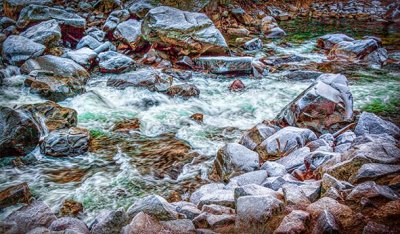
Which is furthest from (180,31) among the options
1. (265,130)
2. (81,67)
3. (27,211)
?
(27,211)

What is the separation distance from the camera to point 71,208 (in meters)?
3.25

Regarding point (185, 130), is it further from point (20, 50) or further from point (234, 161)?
point (20, 50)

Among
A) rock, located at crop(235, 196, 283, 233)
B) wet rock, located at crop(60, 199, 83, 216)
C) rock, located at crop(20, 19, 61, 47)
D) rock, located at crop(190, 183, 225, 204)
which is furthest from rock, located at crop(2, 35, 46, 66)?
rock, located at crop(235, 196, 283, 233)

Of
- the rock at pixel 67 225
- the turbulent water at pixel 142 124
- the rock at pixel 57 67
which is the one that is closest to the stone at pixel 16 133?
the turbulent water at pixel 142 124

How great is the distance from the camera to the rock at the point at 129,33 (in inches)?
338

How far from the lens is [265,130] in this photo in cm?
447

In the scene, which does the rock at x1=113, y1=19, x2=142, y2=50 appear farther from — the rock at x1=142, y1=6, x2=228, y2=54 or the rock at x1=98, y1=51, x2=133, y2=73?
the rock at x1=98, y1=51, x2=133, y2=73

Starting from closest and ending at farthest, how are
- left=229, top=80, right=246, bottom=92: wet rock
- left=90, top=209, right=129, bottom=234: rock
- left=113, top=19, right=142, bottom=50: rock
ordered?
left=90, top=209, right=129, bottom=234: rock < left=229, top=80, right=246, bottom=92: wet rock < left=113, top=19, right=142, bottom=50: rock

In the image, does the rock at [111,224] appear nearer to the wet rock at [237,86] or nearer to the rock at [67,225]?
the rock at [67,225]

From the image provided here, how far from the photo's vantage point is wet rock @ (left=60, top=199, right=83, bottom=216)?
3223mm

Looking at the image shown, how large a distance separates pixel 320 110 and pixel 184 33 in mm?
4673

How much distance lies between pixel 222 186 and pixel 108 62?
16.4 ft

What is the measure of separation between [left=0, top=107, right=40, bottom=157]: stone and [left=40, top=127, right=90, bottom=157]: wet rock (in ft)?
0.60

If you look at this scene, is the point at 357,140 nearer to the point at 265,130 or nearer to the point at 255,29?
the point at 265,130
